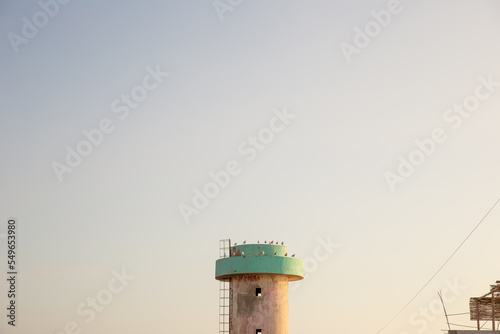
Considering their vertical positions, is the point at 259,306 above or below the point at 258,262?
below

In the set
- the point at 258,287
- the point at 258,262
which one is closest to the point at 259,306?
the point at 258,287

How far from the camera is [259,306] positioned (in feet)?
111

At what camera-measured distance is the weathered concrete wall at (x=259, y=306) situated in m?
33.6

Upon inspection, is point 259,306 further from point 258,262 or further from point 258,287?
point 258,262

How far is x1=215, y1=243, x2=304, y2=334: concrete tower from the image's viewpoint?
33.6m

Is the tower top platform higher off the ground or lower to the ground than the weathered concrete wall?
higher

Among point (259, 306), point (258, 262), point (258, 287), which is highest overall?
point (258, 262)

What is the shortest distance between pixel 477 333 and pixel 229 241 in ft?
50.6

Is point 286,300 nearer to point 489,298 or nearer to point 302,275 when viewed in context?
point 302,275

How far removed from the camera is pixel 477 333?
31203mm

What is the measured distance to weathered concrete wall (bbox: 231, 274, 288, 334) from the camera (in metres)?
33.6

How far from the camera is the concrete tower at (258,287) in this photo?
33.6 meters

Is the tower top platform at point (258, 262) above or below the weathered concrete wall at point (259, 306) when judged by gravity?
above

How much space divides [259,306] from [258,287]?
1.12m
